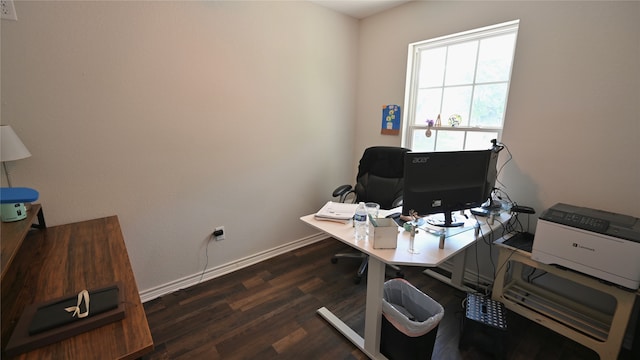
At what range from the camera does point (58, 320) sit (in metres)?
0.86

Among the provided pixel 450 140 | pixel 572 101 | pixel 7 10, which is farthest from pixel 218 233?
pixel 572 101

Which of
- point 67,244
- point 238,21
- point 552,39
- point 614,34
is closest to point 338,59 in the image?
point 238,21

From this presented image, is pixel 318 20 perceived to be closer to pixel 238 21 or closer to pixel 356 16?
pixel 356 16

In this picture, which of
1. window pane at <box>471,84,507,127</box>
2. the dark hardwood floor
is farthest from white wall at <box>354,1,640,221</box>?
the dark hardwood floor

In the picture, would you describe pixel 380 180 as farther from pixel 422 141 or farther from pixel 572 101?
pixel 572 101

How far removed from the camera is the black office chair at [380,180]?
8.48ft

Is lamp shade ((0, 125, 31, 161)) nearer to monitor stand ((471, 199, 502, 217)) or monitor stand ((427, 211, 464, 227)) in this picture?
monitor stand ((427, 211, 464, 227))

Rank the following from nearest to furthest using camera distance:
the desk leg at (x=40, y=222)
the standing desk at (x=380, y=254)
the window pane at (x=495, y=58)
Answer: the standing desk at (x=380, y=254), the desk leg at (x=40, y=222), the window pane at (x=495, y=58)

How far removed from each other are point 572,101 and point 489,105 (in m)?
0.55

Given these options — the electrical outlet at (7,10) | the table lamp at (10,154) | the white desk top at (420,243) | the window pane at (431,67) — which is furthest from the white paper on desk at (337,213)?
the electrical outlet at (7,10)

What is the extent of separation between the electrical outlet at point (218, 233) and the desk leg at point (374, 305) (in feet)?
4.81

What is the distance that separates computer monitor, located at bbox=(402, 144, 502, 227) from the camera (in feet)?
5.16

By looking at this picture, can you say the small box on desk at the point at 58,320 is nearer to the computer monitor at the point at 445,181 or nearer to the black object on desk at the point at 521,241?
the computer monitor at the point at 445,181

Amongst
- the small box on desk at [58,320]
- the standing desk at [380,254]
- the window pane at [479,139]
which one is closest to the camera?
the small box on desk at [58,320]
